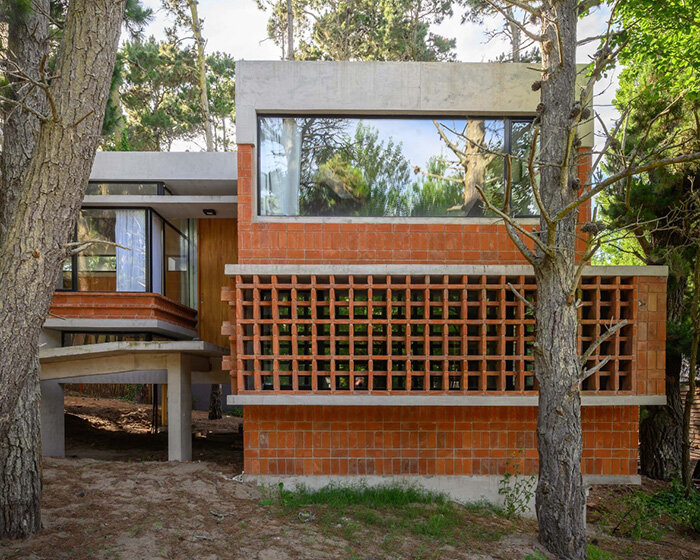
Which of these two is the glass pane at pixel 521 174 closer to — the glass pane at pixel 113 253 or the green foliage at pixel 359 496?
the green foliage at pixel 359 496

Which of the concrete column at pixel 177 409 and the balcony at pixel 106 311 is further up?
the balcony at pixel 106 311

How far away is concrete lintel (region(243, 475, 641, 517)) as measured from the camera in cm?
707

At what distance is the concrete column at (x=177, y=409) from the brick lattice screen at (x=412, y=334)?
5.79ft

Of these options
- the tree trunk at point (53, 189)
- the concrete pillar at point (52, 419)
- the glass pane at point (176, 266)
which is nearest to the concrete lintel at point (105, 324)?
the concrete pillar at point (52, 419)

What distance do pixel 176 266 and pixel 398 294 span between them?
5.30 metres

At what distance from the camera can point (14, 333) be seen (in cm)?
374

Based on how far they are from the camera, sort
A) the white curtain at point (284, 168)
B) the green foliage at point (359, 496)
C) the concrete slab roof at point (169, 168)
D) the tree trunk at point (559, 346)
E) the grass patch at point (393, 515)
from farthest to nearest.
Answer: the concrete slab roof at point (169, 168), the white curtain at point (284, 168), the green foliage at point (359, 496), the grass patch at point (393, 515), the tree trunk at point (559, 346)

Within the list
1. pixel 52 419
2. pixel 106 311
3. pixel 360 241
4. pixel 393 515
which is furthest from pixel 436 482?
pixel 52 419

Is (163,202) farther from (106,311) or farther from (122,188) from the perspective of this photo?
(106,311)

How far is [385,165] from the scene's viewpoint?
7.60m

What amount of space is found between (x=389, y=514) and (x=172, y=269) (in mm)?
6561

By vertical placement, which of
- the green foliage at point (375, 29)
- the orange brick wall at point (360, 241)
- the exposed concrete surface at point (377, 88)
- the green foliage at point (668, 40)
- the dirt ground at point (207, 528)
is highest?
the green foliage at point (375, 29)

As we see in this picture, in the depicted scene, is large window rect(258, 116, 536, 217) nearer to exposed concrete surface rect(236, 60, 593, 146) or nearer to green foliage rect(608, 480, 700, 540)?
exposed concrete surface rect(236, 60, 593, 146)

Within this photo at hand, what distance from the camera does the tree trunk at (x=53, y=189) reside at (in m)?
3.77
